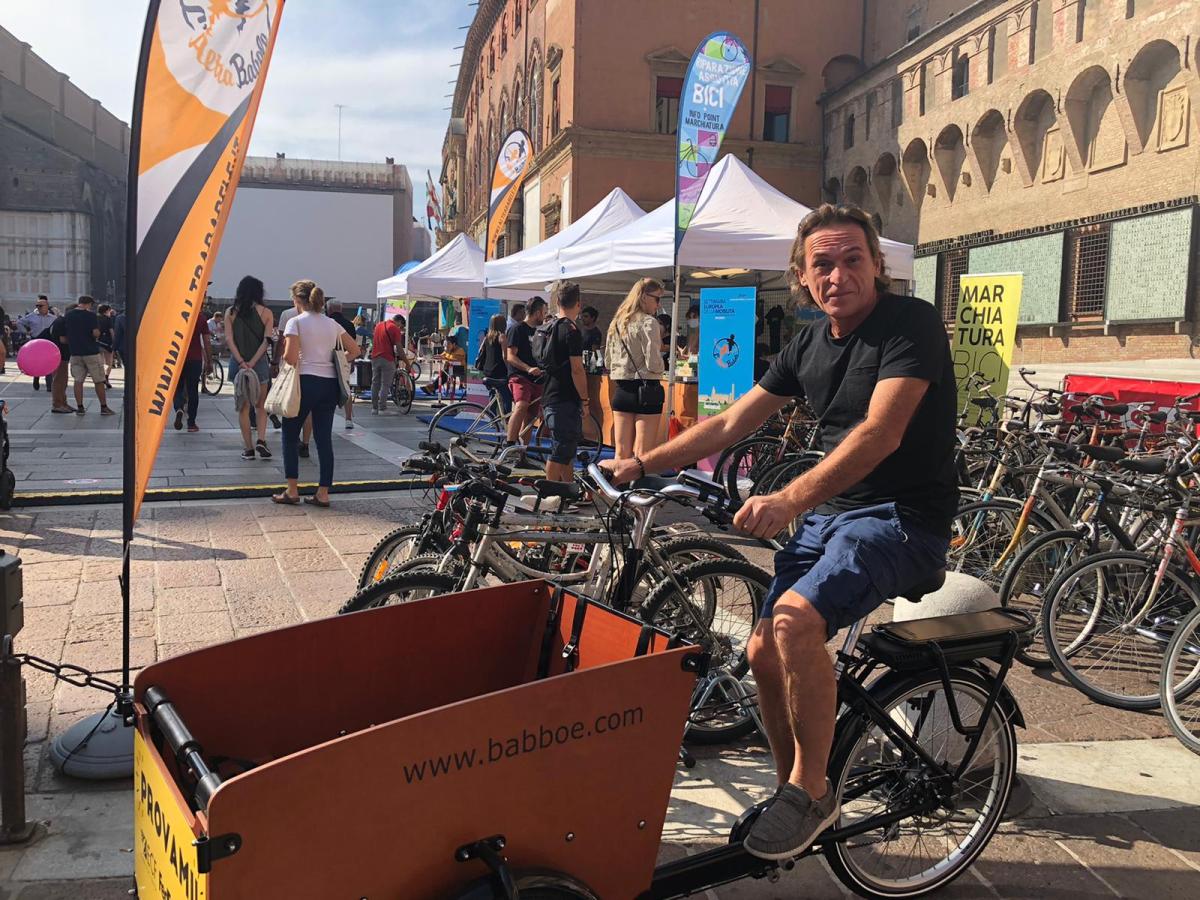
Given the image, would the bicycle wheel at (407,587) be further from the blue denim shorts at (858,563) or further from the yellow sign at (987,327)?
the yellow sign at (987,327)

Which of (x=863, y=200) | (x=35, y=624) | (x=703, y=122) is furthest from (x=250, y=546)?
(x=863, y=200)

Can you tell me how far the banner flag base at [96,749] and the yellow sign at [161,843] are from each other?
4.35 feet

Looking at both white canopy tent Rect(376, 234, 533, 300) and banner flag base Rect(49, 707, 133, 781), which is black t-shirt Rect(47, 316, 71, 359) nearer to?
white canopy tent Rect(376, 234, 533, 300)

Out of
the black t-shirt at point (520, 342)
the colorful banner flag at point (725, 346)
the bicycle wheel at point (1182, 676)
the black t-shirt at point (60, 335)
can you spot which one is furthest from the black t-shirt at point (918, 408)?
the black t-shirt at point (60, 335)

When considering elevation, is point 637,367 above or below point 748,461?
above

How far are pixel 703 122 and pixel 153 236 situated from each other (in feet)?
26.3

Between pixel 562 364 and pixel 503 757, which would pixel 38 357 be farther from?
pixel 503 757

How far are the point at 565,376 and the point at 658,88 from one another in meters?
24.4

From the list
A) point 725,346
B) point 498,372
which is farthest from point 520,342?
point 498,372

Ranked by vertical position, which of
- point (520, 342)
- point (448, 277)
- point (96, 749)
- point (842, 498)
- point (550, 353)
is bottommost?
point (96, 749)

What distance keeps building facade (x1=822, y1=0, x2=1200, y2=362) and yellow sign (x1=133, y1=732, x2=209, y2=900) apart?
18.9 meters

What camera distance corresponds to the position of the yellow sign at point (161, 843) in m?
1.58

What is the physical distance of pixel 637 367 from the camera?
7.74m

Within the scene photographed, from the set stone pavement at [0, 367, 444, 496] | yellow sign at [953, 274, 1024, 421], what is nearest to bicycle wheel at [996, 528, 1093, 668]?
yellow sign at [953, 274, 1024, 421]
